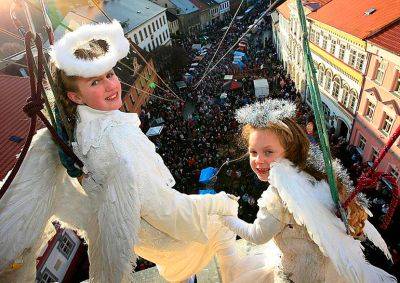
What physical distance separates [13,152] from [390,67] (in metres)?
14.6

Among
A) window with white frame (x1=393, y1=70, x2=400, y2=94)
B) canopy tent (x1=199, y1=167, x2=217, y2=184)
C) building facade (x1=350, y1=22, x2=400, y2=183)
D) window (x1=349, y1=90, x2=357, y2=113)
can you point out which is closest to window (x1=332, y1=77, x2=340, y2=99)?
window (x1=349, y1=90, x2=357, y2=113)

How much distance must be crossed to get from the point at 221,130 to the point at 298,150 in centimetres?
1518

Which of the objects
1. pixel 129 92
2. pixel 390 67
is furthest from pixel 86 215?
pixel 129 92

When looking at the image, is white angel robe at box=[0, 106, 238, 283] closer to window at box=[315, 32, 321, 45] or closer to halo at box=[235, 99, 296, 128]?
halo at box=[235, 99, 296, 128]

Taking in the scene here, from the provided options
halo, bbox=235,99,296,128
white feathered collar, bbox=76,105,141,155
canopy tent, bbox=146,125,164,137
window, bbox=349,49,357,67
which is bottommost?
canopy tent, bbox=146,125,164,137

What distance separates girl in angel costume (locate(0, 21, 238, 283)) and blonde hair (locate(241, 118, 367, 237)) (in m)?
0.93

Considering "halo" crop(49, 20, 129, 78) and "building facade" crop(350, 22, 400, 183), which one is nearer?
"halo" crop(49, 20, 129, 78)

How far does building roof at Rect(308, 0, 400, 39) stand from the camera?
45.8 ft

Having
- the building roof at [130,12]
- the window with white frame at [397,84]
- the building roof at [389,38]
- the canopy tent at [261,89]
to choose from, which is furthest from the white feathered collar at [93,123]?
the building roof at [130,12]

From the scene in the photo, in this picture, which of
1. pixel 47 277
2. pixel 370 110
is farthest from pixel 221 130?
pixel 47 277

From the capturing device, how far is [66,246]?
12344 millimetres

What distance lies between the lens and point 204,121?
66.3 feet

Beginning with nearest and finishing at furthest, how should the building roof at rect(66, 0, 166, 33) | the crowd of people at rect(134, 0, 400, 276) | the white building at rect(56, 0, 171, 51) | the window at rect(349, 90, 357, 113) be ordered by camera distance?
1. the crowd of people at rect(134, 0, 400, 276)
2. the window at rect(349, 90, 357, 113)
3. the building roof at rect(66, 0, 166, 33)
4. the white building at rect(56, 0, 171, 51)

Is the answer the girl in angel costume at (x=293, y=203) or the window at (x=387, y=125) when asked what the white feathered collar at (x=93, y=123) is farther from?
the window at (x=387, y=125)
